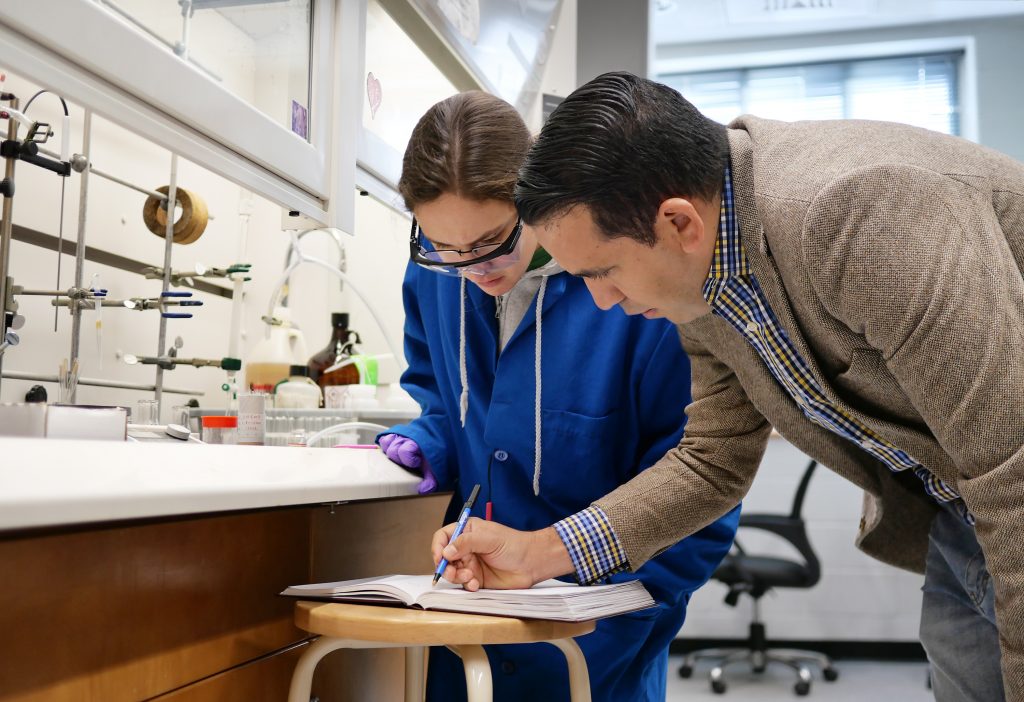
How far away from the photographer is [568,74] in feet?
8.93

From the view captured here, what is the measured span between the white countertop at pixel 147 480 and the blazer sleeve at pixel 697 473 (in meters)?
0.35

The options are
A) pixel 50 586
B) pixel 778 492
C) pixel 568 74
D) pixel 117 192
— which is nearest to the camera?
pixel 50 586

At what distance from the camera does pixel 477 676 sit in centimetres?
86

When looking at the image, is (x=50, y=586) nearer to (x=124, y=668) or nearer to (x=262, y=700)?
(x=124, y=668)

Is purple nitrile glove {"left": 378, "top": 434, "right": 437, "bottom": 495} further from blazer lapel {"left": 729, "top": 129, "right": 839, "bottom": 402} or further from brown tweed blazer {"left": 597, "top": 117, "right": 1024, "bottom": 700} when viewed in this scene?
blazer lapel {"left": 729, "top": 129, "right": 839, "bottom": 402}

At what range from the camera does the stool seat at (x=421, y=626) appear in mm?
821

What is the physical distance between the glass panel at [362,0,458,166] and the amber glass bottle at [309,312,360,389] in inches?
22.5

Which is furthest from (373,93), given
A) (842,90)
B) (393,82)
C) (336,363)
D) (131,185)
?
(842,90)

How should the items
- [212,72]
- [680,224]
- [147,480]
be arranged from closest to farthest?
1. [147,480]
2. [680,224]
3. [212,72]

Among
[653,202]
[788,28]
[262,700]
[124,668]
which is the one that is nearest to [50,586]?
[124,668]

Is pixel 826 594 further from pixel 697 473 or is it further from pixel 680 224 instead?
pixel 680 224

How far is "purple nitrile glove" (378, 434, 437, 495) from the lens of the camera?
4.12ft

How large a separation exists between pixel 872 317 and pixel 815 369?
0.15 metres

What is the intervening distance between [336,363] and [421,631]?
1600 mm
